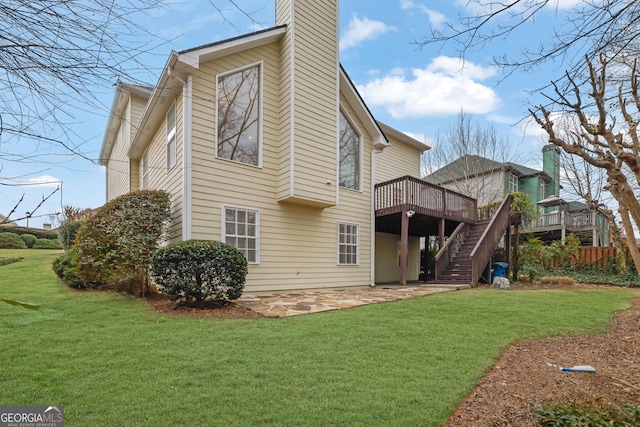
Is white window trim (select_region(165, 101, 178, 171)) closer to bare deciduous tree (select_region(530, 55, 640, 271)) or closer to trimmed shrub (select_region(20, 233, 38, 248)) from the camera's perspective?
bare deciduous tree (select_region(530, 55, 640, 271))

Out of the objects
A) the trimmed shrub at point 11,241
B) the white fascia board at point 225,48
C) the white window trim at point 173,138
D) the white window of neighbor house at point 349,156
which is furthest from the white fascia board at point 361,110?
the trimmed shrub at point 11,241

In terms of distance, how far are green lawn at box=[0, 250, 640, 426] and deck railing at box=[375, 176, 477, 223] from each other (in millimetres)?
4723

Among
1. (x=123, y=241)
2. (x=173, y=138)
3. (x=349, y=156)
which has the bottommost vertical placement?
(x=123, y=241)

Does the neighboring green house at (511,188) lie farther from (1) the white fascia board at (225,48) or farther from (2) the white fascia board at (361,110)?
(1) the white fascia board at (225,48)

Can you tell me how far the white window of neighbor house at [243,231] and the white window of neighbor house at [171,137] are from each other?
1.86 meters

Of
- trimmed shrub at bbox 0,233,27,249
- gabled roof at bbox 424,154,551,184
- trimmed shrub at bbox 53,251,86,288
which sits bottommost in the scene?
trimmed shrub at bbox 53,251,86,288

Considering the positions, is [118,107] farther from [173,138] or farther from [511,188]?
[511,188]

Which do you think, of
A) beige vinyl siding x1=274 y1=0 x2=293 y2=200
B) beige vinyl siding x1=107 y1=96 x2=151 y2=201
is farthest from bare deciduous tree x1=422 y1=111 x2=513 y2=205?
beige vinyl siding x1=107 y1=96 x2=151 y2=201

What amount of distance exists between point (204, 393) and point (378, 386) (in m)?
1.47

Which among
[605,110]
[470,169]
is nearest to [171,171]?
[605,110]

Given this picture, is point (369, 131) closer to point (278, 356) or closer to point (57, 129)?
point (278, 356)

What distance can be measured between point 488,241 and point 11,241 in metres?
20.4

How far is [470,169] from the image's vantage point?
20688mm

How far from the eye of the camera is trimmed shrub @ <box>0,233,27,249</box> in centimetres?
1624
